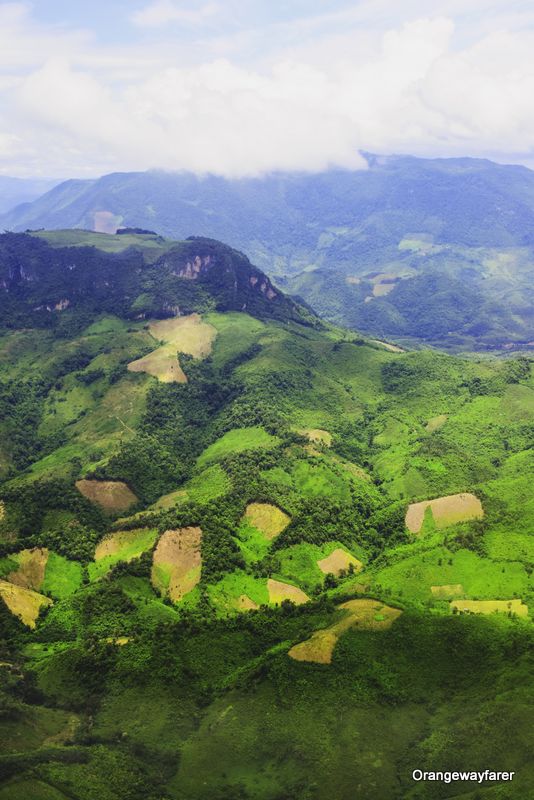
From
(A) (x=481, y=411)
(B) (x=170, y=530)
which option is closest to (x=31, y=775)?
(B) (x=170, y=530)

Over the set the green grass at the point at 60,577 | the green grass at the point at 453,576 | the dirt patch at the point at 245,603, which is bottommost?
the dirt patch at the point at 245,603

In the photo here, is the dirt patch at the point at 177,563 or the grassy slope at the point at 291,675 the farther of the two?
the dirt patch at the point at 177,563

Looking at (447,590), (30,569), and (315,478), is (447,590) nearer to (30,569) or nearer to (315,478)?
(315,478)

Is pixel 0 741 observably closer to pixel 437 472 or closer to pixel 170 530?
pixel 170 530

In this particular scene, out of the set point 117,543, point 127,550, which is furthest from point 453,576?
point 117,543

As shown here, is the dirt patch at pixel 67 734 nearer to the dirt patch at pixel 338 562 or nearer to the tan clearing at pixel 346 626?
the tan clearing at pixel 346 626

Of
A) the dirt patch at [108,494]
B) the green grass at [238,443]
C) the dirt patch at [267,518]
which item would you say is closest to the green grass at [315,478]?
the green grass at [238,443]
